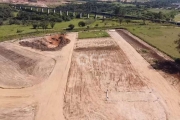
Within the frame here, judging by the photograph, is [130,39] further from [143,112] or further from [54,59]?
[143,112]

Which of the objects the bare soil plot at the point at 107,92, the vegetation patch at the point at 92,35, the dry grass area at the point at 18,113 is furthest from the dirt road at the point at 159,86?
the vegetation patch at the point at 92,35

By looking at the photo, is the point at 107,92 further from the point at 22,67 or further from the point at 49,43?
the point at 49,43

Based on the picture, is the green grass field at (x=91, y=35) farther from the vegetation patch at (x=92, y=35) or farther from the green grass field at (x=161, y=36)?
the green grass field at (x=161, y=36)

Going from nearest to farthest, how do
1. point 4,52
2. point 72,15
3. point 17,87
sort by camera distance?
point 17,87, point 4,52, point 72,15

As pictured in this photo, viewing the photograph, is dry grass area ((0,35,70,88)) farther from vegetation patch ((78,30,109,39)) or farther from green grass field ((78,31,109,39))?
vegetation patch ((78,30,109,39))

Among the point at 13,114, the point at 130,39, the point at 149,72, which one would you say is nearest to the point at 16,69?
the point at 13,114

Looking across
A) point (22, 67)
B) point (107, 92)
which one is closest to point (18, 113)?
point (107, 92)
